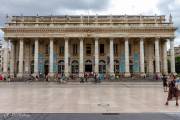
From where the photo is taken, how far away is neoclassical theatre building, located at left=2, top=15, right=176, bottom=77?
5812cm

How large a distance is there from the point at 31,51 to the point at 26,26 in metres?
6.39

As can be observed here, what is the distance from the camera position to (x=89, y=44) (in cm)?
6200

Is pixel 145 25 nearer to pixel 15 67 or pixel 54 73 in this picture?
pixel 54 73

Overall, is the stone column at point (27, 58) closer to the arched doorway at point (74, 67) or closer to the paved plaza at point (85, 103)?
the arched doorway at point (74, 67)

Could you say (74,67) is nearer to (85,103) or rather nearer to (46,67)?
(46,67)

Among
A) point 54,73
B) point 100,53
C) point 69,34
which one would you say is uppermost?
point 69,34

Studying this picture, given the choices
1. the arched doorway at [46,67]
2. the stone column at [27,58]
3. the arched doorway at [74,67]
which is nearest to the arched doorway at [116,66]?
the arched doorway at [74,67]

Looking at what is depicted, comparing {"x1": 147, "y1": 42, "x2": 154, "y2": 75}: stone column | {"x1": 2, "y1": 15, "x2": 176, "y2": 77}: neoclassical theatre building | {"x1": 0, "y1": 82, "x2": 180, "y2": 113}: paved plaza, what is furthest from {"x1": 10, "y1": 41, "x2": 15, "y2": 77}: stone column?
{"x1": 0, "y1": 82, "x2": 180, "y2": 113}: paved plaza

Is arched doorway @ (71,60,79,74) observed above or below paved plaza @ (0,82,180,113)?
above

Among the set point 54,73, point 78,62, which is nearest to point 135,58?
point 78,62

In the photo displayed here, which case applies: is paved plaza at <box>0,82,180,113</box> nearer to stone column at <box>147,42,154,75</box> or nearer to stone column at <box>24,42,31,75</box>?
stone column at <box>24,42,31,75</box>

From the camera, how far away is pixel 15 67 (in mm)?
60906

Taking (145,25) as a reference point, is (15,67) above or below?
below

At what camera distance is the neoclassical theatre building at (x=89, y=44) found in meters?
58.1
